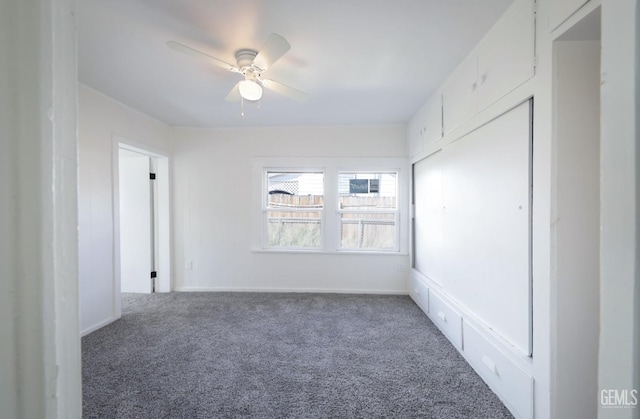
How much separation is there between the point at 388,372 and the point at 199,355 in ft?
5.20

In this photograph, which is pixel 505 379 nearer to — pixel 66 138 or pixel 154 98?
pixel 66 138

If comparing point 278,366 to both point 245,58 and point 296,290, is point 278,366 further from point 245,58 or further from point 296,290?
point 245,58

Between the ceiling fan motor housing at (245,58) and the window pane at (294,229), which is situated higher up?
the ceiling fan motor housing at (245,58)

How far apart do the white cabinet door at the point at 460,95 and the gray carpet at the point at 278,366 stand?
6.61ft

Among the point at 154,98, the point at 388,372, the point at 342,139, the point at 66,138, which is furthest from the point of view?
the point at 342,139

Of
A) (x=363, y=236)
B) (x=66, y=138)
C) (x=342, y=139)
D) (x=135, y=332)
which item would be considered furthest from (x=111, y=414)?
(x=342, y=139)

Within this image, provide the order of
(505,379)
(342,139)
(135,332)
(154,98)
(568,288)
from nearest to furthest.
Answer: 1. (568,288)
2. (505,379)
3. (135,332)
4. (154,98)
5. (342,139)

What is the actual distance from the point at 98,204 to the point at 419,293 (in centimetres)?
379

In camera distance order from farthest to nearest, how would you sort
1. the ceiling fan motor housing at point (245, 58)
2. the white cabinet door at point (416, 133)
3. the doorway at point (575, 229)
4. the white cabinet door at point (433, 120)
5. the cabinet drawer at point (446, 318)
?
the white cabinet door at point (416, 133) < the white cabinet door at point (433, 120) < the cabinet drawer at point (446, 318) < the ceiling fan motor housing at point (245, 58) < the doorway at point (575, 229)

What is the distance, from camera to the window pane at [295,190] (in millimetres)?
4008

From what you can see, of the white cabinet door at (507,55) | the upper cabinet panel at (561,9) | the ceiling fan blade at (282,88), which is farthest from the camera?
the ceiling fan blade at (282,88)

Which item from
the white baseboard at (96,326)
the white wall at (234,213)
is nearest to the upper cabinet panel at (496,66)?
the white wall at (234,213)

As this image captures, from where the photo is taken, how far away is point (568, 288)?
135cm

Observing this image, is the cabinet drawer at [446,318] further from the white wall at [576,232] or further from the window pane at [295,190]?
the window pane at [295,190]
